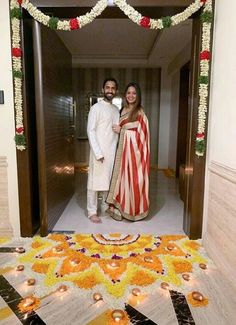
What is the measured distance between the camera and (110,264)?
6.72 feet

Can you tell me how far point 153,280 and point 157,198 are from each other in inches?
83.3

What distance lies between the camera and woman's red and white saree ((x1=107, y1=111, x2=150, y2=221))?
2.94 metres

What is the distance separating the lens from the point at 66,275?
1.91 m

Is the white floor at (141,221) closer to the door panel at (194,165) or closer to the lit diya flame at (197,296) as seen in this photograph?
the door panel at (194,165)

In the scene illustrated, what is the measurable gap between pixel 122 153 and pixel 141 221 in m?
0.80

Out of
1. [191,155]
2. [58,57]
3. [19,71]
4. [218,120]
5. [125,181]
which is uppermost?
[58,57]

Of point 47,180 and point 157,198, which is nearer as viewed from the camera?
point 47,180

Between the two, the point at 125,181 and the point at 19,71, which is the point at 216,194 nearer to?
the point at 125,181

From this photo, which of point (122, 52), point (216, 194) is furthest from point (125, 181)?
point (122, 52)

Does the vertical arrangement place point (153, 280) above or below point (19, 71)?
below

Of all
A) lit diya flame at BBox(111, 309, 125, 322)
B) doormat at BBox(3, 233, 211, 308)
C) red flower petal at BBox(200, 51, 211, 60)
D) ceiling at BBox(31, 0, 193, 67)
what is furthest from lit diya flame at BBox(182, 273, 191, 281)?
ceiling at BBox(31, 0, 193, 67)

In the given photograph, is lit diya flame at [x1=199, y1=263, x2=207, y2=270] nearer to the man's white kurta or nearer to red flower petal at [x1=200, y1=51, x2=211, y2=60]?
the man's white kurta

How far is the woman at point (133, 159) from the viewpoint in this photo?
9.64ft

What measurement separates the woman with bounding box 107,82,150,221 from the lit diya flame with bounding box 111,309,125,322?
1455mm
